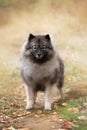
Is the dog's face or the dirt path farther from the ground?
the dog's face

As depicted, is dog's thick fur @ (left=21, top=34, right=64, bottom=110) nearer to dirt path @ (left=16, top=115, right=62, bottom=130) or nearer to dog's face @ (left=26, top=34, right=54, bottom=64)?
dog's face @ (left=26, top=34, right=54, bottom=64)

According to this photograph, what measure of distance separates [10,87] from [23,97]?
5.56 ft

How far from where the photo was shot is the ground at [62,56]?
8.56 meters

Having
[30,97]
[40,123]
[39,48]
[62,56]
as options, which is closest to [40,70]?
[39,48]

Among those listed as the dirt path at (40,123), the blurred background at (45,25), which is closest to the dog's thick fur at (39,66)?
the dirt path at (40,123)

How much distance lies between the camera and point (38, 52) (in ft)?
30.2

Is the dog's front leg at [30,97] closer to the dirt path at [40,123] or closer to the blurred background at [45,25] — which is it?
the dirt path at [40,123]

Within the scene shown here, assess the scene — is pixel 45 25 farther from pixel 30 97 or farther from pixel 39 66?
pixel 39 66

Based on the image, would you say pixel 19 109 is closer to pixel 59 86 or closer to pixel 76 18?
pixel 59 86

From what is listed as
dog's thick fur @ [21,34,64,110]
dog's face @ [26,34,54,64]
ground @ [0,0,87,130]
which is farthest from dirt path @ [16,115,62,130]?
dog's face @ [26,34,54,64]

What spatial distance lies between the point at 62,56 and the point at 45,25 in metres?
3.64

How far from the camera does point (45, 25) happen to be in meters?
19.8

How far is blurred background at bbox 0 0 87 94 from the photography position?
1719 cm

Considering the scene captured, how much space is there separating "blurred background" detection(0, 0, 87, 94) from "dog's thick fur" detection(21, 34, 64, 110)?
6.38 meters
